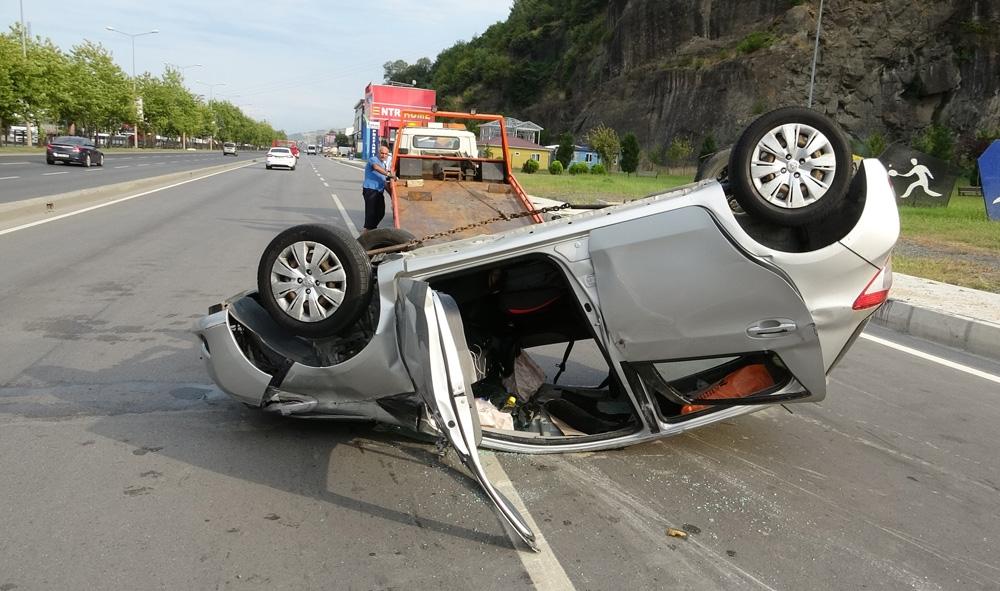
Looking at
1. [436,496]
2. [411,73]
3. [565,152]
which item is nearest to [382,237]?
[436,496]

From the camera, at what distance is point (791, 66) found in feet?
180

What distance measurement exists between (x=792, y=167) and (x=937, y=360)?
13.8ft

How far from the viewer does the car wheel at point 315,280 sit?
12.9 ft

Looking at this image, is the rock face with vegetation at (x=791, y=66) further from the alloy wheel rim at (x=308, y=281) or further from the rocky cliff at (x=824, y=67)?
the alloy wheel rim at (x=308, y=281)

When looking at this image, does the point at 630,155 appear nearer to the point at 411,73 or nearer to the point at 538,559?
the point at 538,559

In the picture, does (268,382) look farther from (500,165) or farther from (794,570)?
(500,165)

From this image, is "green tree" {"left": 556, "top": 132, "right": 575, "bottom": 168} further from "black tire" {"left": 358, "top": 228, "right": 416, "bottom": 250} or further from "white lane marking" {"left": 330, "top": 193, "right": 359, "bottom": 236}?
"black tire" {"left": 358, "top": 228, "right": 416, "bottom": 250}

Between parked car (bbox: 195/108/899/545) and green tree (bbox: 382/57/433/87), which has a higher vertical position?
green tree (bbox: 382/57/433/87)

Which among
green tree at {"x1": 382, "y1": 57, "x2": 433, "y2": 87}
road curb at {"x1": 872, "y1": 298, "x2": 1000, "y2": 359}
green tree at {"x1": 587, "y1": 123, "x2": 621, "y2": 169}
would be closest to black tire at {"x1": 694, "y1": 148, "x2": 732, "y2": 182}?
road curb at {"x1": 872, "y1": 298, "x2": 1000, "y2": 359}

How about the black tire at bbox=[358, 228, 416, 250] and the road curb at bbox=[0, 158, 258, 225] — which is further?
the road curb at bbox=[0, 158, 258, 225]

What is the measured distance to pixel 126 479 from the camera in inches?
145

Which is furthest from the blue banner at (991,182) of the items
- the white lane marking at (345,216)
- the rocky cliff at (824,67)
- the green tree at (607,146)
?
the green tree at (607,146)

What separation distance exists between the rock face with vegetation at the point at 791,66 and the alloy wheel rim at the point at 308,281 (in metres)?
52.5

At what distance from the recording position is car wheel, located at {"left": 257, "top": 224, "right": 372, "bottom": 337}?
3.93 metres
